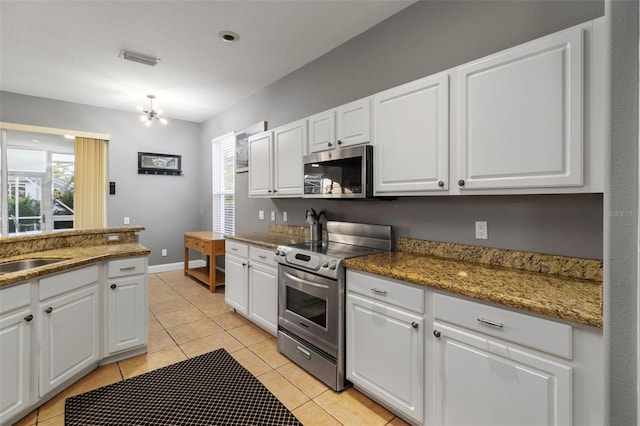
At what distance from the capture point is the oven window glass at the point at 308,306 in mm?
2275

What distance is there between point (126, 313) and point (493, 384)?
266 centimetres

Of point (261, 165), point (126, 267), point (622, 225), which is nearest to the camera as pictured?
point (622, 225)

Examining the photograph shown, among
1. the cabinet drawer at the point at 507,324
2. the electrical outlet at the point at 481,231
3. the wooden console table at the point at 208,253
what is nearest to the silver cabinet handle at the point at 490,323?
the cabinet drawer at the point at 507,324

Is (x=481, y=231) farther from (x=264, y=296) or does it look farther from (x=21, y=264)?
(x=21, y=264)

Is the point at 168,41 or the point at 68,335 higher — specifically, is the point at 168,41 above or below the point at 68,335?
above

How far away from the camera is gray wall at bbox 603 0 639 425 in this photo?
0.85 metres

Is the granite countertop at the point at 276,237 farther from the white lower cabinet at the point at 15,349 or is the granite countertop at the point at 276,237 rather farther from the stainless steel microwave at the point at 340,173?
the white lower cabinet at the point at 15,349

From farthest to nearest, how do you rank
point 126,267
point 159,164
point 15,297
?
point 159,164 < point 126,267 < point 15,297

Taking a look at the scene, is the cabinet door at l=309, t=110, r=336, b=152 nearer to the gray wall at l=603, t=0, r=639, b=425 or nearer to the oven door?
the oven door

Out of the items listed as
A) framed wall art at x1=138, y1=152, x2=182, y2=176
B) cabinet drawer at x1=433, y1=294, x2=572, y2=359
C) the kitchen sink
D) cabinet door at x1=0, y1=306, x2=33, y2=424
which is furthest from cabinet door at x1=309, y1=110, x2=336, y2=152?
framed wall art at x1=138, y1=152, x2=182, y2=176

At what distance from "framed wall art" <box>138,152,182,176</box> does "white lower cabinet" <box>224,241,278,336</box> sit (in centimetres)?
304

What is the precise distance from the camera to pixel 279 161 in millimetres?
3334

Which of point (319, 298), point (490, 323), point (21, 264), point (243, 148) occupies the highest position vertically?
point (243, 148)

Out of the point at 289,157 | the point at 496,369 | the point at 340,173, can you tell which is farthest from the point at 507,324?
the point at 289,157
